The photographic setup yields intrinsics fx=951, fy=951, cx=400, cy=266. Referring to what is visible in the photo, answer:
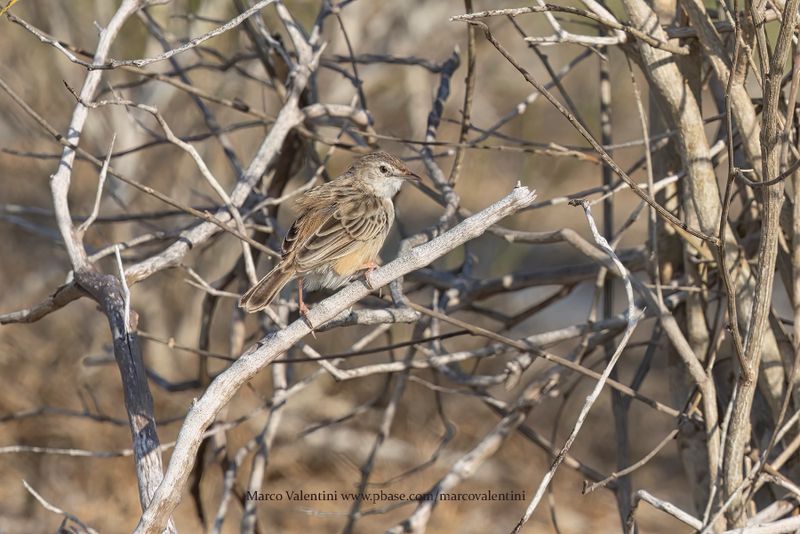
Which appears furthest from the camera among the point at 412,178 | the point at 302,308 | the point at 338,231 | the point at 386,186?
the point at 386,186

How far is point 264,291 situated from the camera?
3.97 meters

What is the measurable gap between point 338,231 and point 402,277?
70 centimetres

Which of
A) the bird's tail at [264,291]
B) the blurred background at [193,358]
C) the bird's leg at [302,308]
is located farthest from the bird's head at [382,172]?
the blurred background at [193,358]

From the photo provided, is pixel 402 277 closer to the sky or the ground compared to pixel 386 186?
closer to the ground

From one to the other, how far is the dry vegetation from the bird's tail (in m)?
0.07

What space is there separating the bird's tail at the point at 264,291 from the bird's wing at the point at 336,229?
0.39ft

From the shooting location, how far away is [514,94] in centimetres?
1482

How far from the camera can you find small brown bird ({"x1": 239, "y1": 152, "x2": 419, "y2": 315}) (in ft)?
13.8

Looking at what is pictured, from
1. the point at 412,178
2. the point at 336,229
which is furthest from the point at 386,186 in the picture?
the point at 336,229

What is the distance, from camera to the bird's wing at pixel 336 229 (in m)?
4.29

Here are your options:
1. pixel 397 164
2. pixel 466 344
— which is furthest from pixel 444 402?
pixel 397 164

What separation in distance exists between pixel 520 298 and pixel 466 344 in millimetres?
2055

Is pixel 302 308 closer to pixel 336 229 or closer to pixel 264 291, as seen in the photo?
pixel 264 291

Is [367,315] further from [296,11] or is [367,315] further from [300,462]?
[296,11]
